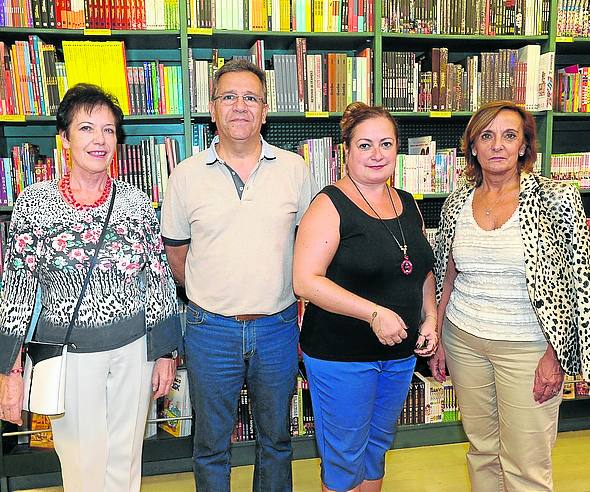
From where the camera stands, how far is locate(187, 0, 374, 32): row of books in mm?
2670

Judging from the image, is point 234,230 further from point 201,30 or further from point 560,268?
point 201,30

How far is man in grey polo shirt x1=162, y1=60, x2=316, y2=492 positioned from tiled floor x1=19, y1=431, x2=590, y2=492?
0.81m

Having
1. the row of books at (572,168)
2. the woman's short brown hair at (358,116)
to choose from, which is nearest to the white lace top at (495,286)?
the woman's short brown hair at (358,116)

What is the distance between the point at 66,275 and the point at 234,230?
0.54 m

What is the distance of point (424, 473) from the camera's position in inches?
110

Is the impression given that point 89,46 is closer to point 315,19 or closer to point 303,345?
point 315,19

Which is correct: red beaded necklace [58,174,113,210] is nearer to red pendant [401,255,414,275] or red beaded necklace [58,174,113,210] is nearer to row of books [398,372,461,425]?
red pendant [401,255,414,275]

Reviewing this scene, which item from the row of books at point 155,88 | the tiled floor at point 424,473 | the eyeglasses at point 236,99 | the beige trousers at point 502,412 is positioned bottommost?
the tiled floor at point 424,473

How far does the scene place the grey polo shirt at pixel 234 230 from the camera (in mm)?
1902

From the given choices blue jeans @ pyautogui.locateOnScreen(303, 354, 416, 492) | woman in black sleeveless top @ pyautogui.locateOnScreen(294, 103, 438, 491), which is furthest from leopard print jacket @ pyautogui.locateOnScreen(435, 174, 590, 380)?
blue jeans @ pyautogui.locateOnScreen(303, 354, 416, 492)

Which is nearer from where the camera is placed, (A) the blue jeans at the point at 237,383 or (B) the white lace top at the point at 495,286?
(B) the white lace top at the point at 495,286

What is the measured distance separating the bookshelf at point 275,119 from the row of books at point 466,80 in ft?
0.19

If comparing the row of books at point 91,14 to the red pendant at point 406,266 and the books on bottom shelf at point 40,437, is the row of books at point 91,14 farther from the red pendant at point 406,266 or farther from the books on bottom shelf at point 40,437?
the books on bottom shelf at point 40,437

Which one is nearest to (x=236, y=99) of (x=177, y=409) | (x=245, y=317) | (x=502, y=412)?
(x=245, y=317)
